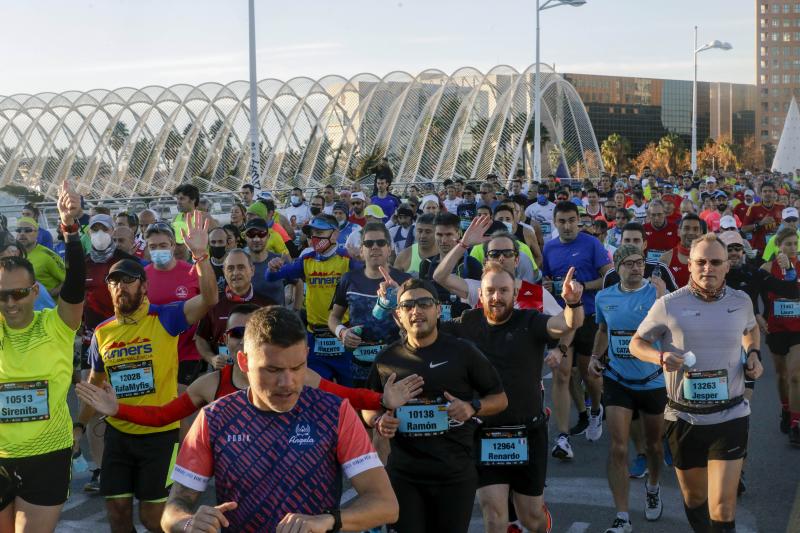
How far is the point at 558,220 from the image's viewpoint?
886 cm

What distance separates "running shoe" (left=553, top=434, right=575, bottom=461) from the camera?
24.7 feet

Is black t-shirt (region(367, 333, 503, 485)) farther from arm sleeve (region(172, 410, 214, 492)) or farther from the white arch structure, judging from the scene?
the white arch structure

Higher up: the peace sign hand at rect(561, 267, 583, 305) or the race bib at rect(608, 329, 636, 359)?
the peace sign hand at rect(561, 267, 583, 305)

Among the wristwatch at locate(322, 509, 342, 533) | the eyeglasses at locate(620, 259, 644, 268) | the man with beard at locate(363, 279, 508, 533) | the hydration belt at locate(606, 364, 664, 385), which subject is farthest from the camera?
the eyeglasses at locate(620, 259, 644, 268)

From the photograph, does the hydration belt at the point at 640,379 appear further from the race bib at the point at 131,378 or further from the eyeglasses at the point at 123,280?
the eyeglasses at the point at 123,280

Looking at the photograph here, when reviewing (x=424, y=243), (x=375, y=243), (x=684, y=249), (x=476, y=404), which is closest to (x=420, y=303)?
(x=476, y=404)

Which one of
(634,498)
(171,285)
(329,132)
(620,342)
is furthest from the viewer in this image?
(329,132)

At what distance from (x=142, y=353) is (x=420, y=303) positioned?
169 centimetres

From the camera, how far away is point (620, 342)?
6.54 meters

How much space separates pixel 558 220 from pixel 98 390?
18.6 feet

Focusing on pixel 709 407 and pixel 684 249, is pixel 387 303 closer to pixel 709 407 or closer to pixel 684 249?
pixel 709 407

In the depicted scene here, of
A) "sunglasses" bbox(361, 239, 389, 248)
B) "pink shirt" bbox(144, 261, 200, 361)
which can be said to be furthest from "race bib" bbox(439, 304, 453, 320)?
"pink shirt" bbox(144, 261, 200, 361)

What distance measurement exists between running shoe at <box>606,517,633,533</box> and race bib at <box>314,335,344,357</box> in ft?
7.88

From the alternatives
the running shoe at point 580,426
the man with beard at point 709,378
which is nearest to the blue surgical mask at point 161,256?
the man with beard at point 709,378
